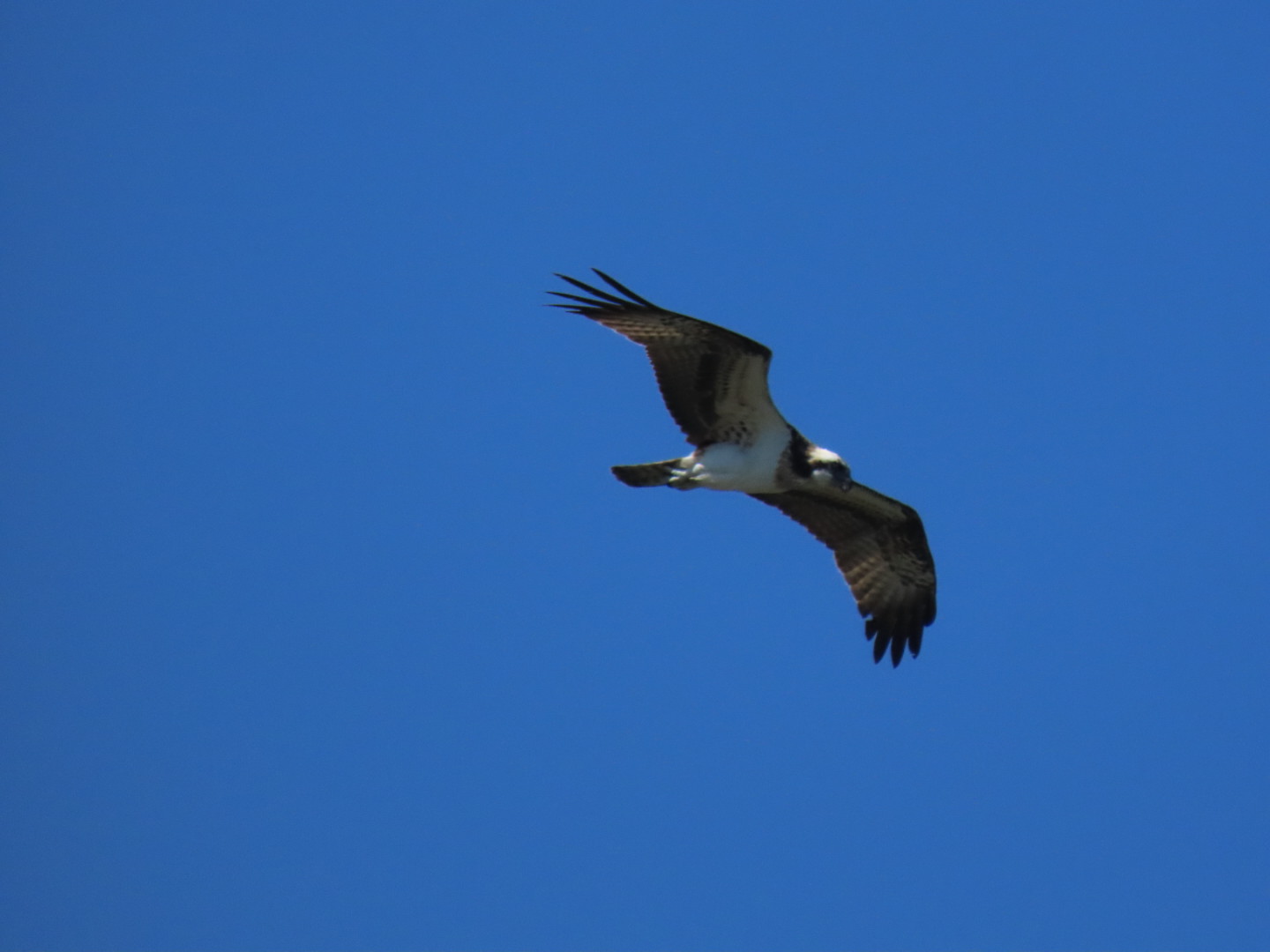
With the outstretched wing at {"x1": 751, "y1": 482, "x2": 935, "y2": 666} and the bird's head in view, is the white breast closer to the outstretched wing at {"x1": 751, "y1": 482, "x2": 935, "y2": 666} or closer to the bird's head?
the bird's head

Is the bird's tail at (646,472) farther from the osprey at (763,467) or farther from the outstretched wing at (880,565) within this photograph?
the outstretched wing at (880,565)

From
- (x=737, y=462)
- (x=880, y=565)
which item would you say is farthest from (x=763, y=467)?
(x=880, y=565)

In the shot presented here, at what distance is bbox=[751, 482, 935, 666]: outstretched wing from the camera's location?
12680mm

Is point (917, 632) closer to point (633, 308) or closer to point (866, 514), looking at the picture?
point (866, 514)

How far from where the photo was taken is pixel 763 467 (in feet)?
37.2

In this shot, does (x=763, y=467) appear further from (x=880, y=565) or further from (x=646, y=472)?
(x=880, y=565)

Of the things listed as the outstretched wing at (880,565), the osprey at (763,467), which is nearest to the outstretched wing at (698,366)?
the osprey at (763,467)

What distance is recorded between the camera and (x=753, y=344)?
10.6 meters

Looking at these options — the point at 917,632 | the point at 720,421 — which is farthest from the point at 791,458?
the point at 917,632

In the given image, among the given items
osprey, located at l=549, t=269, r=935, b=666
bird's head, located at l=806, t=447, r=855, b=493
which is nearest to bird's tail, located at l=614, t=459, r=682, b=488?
osprey, located at l=549, t=269, r=935, b=666

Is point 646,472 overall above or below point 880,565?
below

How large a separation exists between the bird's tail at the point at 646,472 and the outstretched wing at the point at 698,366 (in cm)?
26

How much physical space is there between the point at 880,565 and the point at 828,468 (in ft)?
5.41

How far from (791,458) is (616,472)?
1385 mm
